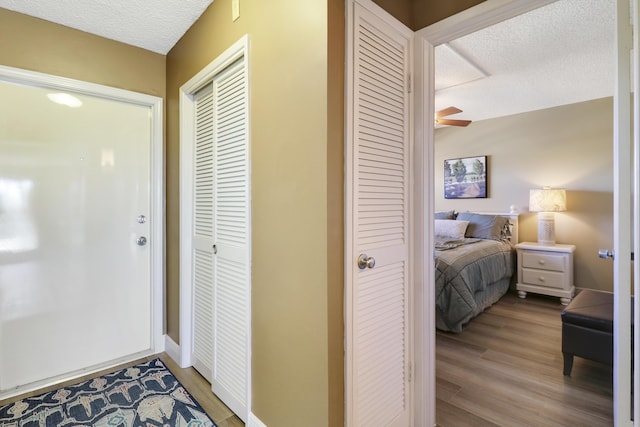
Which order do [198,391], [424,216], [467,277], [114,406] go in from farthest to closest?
[467,277]
[198,391]
[114,406]
[424,216]

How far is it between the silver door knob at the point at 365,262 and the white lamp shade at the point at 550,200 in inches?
137

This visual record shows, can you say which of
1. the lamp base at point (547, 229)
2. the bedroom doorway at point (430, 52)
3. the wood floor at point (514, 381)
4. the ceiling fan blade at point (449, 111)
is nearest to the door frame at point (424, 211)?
the bedroom doorway at point (430, 52)

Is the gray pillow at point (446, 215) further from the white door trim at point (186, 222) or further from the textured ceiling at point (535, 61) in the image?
the white door trim at point (186, 222)

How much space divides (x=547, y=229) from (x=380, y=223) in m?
3.54

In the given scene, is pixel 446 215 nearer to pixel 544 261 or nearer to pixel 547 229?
pixel 547 229

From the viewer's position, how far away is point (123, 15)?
193 cm

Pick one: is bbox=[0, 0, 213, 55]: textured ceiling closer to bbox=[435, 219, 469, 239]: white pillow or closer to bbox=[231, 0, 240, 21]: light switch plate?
bbox=[231, 0, 240, 21]: light switch plate

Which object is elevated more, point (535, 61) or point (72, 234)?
point (535, 61)

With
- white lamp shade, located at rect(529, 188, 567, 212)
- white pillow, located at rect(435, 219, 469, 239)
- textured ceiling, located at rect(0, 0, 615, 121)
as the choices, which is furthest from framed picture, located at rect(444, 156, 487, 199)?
textured ceiling, located at rect(0, 0, 615, 121)

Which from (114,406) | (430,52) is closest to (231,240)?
(114,406)

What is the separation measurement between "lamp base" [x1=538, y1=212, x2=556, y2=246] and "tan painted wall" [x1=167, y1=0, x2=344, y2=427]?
3.77 meters

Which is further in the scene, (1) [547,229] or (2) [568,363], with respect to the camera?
(1) [547,229]

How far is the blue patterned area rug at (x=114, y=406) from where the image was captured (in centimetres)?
165

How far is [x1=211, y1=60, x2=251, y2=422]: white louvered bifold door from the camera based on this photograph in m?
1.63
